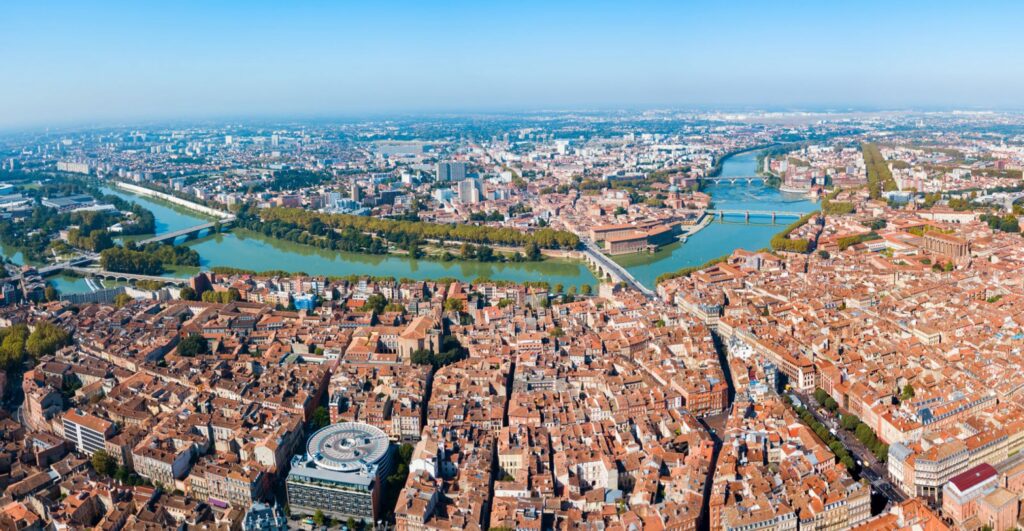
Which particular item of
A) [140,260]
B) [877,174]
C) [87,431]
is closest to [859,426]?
[87,431]

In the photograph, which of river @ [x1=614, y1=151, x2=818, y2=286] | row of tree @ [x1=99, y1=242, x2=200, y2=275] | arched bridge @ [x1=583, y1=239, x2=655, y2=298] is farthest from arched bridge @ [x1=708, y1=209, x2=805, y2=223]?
row of tree @ [x1=99, y1=242, x2=200, y2=275]

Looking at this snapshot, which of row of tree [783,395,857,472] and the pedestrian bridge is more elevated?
row of tree [783,395,857,472]

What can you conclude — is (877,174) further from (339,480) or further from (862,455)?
(339,480)

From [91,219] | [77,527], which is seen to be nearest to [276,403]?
[77,527]

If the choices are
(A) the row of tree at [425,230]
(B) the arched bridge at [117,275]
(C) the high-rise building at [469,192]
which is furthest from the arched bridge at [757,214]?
(B) the arched bridge at [117,275]

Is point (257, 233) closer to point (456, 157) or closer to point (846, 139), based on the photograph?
point (456, 157)

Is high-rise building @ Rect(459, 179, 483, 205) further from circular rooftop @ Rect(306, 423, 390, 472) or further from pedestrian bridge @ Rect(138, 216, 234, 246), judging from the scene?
circular rooftop @ Rect(306, 423, 390, 472)

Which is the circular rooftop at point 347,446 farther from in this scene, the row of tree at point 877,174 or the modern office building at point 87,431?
the row of tree at point 877,174
